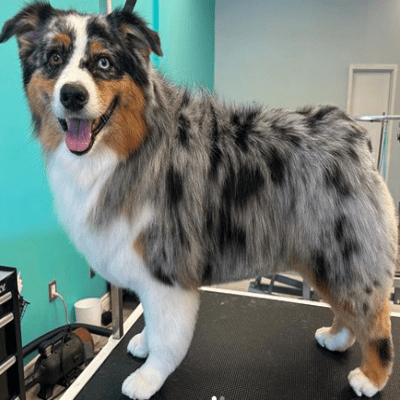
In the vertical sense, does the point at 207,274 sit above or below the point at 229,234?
below

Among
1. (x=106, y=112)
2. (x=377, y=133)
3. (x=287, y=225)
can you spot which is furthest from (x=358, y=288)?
(x=377, y=133)

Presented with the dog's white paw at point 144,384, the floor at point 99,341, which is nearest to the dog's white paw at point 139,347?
the dog's white paw at point 144,384

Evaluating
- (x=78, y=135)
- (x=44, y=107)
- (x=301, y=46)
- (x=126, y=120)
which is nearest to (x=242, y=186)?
(x=126, y=120)

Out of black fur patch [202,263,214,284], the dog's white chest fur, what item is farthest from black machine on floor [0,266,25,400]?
black fur patch [202,263,214,284]

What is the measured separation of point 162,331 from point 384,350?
740 mm

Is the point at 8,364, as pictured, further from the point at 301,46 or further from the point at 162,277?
the point at 301,46

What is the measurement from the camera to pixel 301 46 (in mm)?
5582

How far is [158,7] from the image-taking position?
3590 mm

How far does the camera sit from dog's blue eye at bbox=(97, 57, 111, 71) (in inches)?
43.3

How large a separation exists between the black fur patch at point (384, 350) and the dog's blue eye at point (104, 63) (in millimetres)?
1197

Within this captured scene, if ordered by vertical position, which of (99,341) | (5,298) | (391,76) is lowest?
(99,341)

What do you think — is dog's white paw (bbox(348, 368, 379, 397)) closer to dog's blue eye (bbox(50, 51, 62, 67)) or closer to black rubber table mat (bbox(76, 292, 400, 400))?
black rubber table mat (bbox(76, 292, 400, 400))

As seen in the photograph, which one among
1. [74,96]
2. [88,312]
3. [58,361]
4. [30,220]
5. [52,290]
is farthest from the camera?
[88,312]

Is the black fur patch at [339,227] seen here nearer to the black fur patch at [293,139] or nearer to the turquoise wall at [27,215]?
the black fur patch at [293,139]
